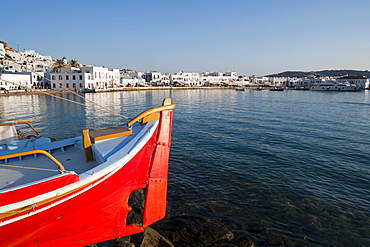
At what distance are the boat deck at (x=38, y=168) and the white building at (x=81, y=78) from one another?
70.6 meters

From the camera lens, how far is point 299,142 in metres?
14.8

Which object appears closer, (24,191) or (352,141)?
(24,191)

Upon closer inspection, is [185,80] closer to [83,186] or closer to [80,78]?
[80,78]

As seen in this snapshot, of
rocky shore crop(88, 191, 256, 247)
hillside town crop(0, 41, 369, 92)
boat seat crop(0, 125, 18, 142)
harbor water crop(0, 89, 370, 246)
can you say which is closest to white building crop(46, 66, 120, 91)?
hillside town crop(0, 41, 369, 92)

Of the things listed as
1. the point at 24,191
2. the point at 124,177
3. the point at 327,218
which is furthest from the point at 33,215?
the point at 327,218

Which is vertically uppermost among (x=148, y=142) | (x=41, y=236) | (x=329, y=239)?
(x=148, y=142)

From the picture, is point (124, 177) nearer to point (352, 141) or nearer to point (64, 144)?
point (64, 144)

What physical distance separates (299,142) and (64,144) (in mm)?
13788

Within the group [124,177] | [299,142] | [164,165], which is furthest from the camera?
[299,142]

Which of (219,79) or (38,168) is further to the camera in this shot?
(219,79)

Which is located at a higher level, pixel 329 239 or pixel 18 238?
pixel 18 238

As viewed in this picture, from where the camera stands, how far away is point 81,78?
71000mm

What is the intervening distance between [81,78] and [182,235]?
7477cm

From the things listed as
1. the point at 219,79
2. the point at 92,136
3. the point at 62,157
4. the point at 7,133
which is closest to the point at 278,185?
the point at 92,136
